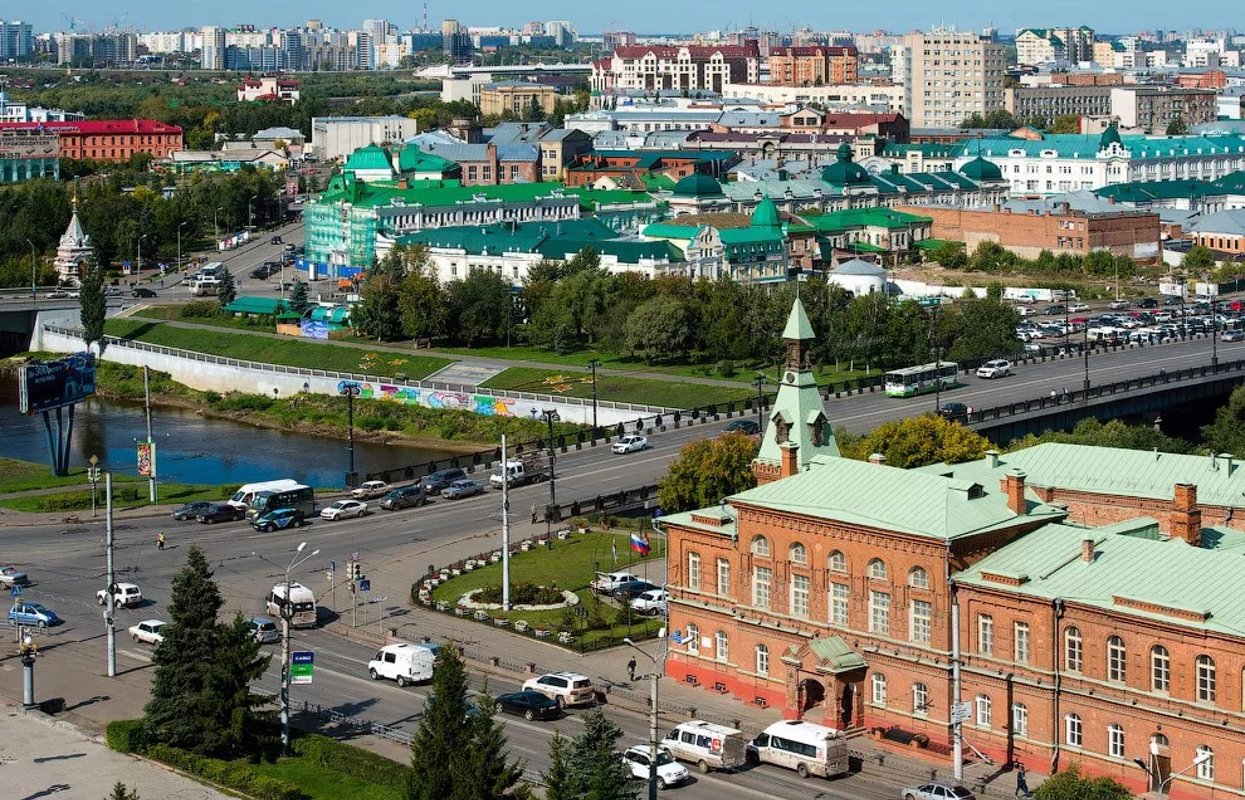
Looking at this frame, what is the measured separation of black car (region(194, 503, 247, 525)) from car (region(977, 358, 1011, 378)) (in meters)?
40.3

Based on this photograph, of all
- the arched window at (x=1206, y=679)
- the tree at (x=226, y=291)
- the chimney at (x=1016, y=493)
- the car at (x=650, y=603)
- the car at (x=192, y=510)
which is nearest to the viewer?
the arched window at (x=1206, y=679)

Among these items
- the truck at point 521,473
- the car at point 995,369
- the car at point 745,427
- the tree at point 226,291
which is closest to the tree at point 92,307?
the tree at point 226,291

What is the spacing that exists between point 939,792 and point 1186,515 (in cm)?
1142

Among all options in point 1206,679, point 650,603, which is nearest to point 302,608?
point 650,603

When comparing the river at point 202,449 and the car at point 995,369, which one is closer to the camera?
the river at point 202,449

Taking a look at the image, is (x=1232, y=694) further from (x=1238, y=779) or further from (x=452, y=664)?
(x=452, y=664)

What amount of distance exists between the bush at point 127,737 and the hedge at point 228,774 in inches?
14.2

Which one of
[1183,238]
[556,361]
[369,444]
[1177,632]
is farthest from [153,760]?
[1183,238]

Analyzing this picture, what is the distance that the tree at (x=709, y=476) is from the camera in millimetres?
74688

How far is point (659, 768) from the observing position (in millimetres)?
48844

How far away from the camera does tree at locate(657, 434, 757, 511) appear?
74.7 metres

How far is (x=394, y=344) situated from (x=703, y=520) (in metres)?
69.9

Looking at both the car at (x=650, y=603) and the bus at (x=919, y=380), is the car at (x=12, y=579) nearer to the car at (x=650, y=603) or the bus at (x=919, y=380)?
the car at (x=650, y=603)

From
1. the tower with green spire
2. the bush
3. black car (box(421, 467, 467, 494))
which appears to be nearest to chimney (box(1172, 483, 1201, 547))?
the tower with green spire
